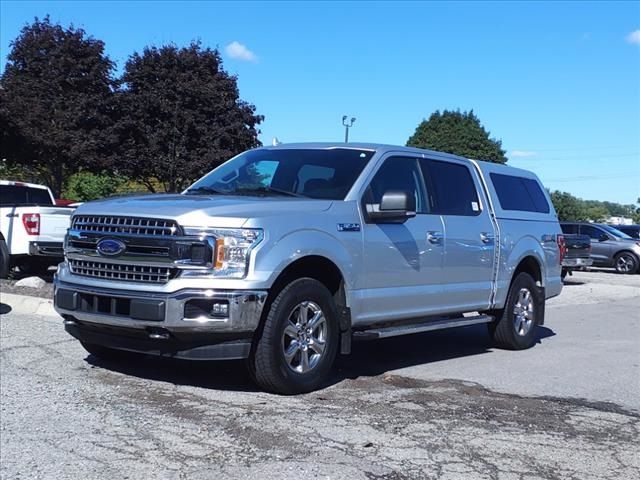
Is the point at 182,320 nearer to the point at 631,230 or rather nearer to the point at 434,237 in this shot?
the point at 434,237

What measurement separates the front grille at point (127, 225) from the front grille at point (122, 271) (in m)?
0.26

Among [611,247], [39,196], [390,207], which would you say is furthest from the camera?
[611,247]

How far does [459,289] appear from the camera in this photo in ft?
24.8

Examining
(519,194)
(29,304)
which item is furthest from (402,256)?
(29,304)

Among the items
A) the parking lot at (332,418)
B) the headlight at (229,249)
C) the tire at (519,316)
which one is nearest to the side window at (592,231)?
the tire at (519,316)

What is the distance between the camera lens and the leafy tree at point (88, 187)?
123ft

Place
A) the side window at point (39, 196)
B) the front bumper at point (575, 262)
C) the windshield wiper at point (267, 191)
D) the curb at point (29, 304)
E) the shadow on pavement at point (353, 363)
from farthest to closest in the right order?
the front bumper at point (575, 262) < the side window at point (39, 196) < the curb at point (29, 304) < the windshield wiper at point (267, 191) < the shadow on pavement at point (353, 363)

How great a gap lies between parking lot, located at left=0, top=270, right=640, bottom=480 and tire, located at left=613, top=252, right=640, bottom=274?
57.3 feet

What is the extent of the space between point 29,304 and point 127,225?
4732 millimetres

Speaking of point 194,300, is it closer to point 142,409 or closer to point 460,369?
point 142,409

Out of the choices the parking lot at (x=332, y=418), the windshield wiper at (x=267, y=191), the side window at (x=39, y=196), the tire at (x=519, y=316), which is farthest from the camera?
the side window at (x=39, y=196)

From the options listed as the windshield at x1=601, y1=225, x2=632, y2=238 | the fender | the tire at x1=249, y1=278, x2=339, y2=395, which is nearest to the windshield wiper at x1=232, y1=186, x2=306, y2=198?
the tire at x1=249, y1=278, x2=339, y2=395

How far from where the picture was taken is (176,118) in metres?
24.7

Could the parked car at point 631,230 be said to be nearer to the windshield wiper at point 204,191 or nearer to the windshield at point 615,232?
the windshield at point 615,232
